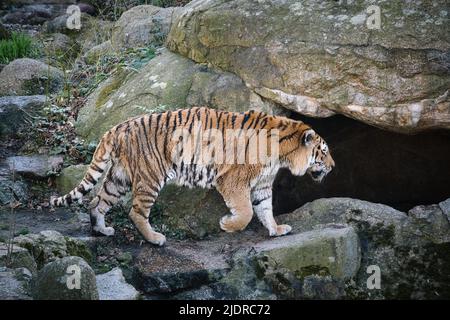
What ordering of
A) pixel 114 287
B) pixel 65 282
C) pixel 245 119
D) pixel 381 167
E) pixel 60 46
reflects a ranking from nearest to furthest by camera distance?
pixel 65 282 → pixel 114 287 → pixel 245 119 → pixel 381 167 → pixel 60 46

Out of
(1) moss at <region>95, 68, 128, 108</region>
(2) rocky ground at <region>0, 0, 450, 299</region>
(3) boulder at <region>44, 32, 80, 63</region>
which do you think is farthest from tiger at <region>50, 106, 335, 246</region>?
(3) boulder at <region>44, 32, 80, 63</region>

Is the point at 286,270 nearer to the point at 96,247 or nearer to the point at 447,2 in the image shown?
the point at 96,247

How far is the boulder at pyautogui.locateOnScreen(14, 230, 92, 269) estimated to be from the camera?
578 cm

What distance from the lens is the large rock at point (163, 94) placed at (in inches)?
A: 293

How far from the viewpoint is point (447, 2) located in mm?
6562

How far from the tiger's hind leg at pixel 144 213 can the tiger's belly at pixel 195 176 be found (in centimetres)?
32

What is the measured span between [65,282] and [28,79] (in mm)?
5495

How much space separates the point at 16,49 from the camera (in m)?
11.1

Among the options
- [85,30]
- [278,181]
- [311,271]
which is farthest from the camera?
[85,30]

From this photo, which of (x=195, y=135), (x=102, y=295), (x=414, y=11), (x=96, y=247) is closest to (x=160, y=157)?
(x=195, y=135)

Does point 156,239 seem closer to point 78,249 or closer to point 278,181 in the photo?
point 78,249

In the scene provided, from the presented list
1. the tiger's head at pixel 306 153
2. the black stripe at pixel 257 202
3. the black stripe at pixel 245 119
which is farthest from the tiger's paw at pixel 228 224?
the black stripe at pixel 245 119

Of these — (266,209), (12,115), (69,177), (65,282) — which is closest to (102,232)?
(69,177)
